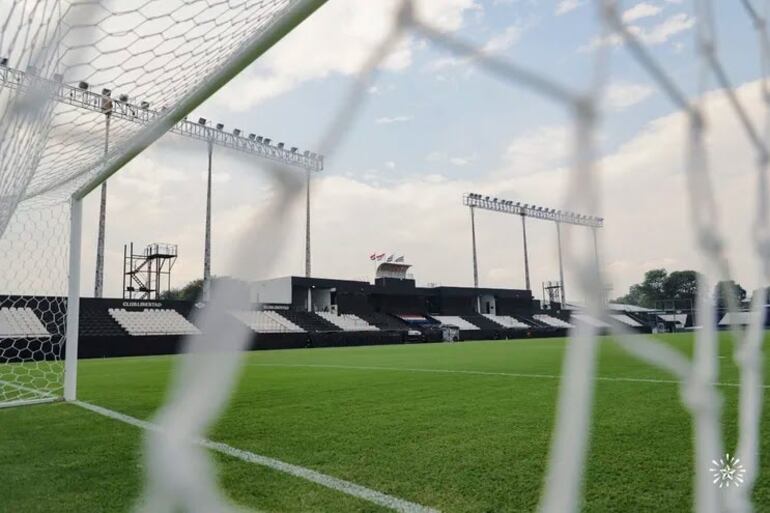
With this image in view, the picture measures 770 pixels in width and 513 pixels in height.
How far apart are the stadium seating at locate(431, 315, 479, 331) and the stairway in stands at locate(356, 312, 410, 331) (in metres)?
3.02

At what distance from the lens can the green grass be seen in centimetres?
199

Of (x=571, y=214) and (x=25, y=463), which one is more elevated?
(x=571, y=214)

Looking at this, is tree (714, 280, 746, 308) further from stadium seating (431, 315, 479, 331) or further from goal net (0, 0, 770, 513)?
stadium seating (431, 315, 479, 331)

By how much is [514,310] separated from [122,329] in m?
25.2

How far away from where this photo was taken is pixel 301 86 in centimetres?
193

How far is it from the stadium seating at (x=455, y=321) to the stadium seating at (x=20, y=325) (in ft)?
70.4

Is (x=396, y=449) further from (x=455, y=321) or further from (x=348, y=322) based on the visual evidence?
(x=455, y=321)

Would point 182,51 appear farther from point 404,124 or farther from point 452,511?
point 452,511

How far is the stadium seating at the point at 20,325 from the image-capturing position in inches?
390

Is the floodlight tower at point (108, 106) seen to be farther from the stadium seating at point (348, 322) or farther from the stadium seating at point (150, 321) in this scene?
the stadium seating at point (348, 322)

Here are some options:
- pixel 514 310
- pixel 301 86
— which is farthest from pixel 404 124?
pixel 514 310

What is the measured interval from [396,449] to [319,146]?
6.56 feet

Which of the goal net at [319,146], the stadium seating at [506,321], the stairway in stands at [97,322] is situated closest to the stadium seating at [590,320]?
the goal net at [319,146]

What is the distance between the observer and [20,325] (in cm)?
1146
